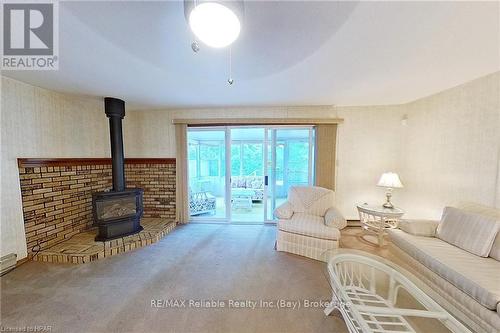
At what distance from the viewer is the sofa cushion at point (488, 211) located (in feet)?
5.89

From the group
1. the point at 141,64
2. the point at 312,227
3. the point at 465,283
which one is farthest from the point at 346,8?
the point at 312,227

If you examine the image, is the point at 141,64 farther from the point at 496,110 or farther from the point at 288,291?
the point at 496,110

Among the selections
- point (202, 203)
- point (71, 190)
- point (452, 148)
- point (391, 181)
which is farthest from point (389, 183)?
point (71, 190)

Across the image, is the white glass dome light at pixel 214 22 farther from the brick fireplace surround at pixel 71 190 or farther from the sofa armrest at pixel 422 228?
the brick fireplace surround at pixel 71 190

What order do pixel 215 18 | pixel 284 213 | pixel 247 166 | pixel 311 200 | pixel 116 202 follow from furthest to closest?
pixel 247 166 → pixel 311 200 → pixel 116 202 → pixel 284 213 → pixel 215 18

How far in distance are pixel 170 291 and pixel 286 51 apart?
2.52 metres

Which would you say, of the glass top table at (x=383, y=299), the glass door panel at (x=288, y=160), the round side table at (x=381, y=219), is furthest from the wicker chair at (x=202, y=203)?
the glass top table at (x=383, y=299)

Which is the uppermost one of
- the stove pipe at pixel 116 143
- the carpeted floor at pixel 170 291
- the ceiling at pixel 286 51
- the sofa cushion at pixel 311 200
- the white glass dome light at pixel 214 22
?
the ceiling at pixel 286 51

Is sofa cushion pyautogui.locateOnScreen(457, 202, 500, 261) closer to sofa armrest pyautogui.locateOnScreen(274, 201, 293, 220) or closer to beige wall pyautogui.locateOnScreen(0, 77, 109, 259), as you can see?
sofa armrest pyautogui.locateOnScreen(274, 201, 293, 220)

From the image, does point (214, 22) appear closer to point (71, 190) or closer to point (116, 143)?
point (116, 143)

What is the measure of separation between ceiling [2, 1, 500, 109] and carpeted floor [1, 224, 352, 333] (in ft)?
7.38

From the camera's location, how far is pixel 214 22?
1126mm

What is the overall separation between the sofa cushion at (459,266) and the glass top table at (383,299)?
250mm

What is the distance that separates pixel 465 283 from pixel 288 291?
1.39 meters
